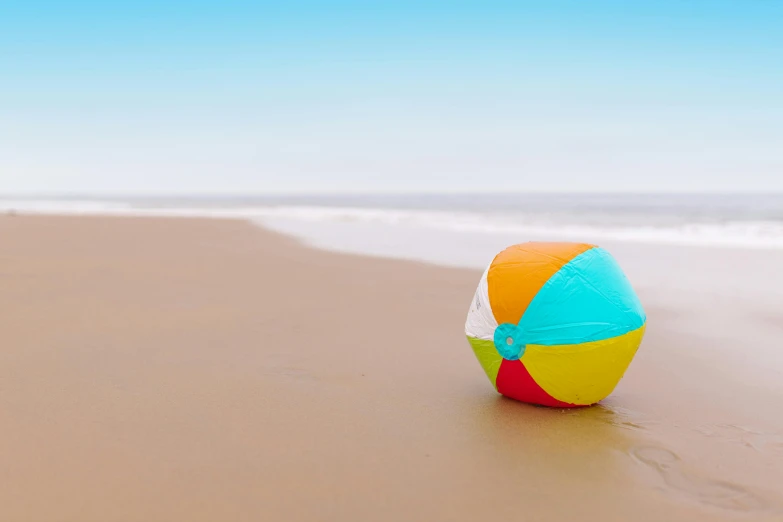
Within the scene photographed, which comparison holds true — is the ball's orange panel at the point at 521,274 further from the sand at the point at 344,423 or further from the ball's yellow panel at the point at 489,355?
the sand at the point at 344,423

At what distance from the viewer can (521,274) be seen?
168 inches

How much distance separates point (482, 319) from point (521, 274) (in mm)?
412

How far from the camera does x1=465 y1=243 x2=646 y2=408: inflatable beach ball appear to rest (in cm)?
412

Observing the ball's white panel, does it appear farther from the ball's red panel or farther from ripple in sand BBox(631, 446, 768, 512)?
ripple in sand BBox(631, 446, 768, 512)

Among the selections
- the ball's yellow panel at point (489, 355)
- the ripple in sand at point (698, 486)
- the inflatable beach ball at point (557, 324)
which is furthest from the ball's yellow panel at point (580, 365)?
the ripple in sand at point (698, 486)

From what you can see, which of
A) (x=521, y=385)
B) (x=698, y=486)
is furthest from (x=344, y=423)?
(x=698, y=486)

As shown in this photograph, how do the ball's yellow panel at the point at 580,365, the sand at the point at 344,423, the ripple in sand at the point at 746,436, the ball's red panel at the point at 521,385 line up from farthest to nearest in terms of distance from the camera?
the ball's red panel at the point at 521,385 < the ball's yellow panel at the point at 580,365 < the ripple in sand at the point at 746,436 < the sand at the point at 344,423

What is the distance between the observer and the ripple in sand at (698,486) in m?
3.20

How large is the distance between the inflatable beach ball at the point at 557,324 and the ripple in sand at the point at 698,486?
2.11 ft

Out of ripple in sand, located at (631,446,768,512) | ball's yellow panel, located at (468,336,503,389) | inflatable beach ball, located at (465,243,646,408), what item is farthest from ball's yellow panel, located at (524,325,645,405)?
ripple in sand, located at (631,446,768,512)

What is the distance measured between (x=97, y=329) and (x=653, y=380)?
5210 millimetres

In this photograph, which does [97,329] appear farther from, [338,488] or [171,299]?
[338,488]

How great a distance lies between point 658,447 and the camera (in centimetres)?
384

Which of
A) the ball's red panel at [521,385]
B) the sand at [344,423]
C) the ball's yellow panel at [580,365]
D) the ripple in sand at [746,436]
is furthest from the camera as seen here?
the ball's red panel at [521,385]
